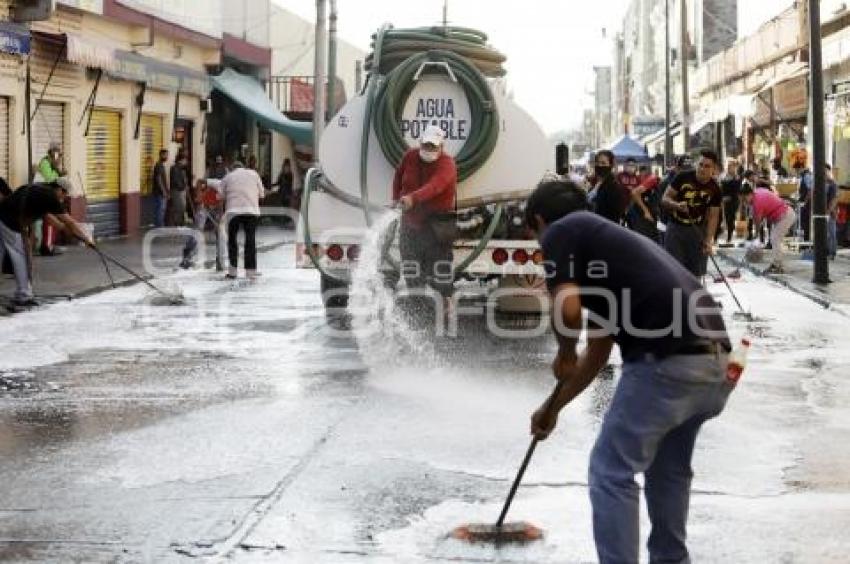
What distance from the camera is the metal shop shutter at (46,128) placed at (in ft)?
79.5

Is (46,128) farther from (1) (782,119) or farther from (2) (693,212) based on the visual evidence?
(1) (782,119)

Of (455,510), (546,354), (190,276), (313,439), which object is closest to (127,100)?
(190,276)

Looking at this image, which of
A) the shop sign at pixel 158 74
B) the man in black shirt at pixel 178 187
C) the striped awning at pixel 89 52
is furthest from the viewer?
the man in black shirt at pixel 178 187

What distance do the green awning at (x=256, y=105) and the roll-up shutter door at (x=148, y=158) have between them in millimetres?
3558

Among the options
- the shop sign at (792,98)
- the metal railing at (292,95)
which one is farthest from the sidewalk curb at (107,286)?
the metal railing at (292,95)

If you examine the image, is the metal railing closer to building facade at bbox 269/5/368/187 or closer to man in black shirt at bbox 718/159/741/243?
building facade at bbox 269/5/368/187

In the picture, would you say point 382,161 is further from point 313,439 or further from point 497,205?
point 313,439

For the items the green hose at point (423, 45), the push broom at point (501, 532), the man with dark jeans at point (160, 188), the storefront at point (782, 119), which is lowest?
the push broom at point (501, 532)

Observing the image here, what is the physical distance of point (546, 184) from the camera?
515 centimetres

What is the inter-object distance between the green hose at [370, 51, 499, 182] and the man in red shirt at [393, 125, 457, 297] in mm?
986

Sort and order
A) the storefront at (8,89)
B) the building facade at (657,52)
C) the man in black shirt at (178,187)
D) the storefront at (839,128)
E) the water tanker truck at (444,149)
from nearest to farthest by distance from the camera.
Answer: the water tanker truck at (444,149) → the storefront at (8,89) → the storefront at (839,128) → the man in black shirt at (178,187) → the building facade at (657,52)

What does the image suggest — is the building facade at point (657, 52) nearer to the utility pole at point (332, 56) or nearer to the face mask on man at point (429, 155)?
the utility pole at point (332, 56)

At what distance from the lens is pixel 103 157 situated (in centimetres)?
2819

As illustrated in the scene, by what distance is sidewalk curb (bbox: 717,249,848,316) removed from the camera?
1630 centimetres
